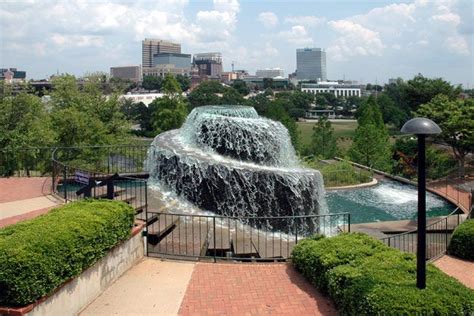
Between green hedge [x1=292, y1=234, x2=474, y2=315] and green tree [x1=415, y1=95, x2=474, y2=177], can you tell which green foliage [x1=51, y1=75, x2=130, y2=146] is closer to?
green hedge [x1=292, y1=234, x2=474, y2=315]

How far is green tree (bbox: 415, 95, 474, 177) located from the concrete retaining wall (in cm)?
2051

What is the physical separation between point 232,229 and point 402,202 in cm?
1024

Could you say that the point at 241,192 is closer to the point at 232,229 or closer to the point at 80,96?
the point at 232,229

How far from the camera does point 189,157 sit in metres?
14.7

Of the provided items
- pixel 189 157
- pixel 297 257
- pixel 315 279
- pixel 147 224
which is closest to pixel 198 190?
pixel 189 157

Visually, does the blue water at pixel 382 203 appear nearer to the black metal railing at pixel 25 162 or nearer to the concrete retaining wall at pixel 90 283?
the concrete retaining wall at pixel 90 283

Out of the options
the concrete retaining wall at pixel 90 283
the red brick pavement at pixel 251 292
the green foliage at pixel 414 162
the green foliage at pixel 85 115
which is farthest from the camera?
the green foliage at pixel 414 162

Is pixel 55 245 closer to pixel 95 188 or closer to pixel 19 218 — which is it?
pixel 19 218

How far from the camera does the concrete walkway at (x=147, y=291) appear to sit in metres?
7.58

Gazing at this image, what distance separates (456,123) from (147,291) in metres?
22.0

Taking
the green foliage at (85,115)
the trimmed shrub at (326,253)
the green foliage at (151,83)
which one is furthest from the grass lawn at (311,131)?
the green foliage at (151,83)

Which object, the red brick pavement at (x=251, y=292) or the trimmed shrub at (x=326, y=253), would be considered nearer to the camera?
the red brick pavement at (x=251, y=292)

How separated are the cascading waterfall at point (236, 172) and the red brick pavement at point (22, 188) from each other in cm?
349

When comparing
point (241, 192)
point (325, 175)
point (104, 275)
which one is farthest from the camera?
point (325, 175)
